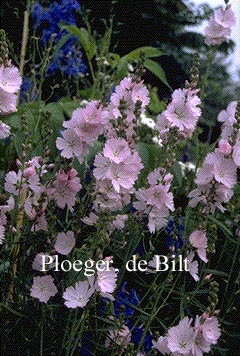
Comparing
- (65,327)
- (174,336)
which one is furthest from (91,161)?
(174,336)

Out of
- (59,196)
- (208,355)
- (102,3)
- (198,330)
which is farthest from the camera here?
(102,3)

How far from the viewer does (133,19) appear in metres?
12.3

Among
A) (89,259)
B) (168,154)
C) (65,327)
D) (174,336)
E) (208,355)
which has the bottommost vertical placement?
(208,355)

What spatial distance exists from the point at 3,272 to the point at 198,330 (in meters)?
0.55

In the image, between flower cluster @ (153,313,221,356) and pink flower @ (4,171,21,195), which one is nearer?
flower cluster @ (153,313,221,356)

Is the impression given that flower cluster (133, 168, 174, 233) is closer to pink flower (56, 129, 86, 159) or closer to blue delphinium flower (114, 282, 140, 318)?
pink flower (56, 129, 86, 159)

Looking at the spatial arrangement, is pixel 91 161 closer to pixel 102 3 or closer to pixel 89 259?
pixel 89 259

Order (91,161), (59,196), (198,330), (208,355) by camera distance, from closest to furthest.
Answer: (198,330), (59,196), (208,355), (91,161)

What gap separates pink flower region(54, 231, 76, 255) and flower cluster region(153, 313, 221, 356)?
1.12 ft

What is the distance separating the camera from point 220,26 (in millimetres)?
2420

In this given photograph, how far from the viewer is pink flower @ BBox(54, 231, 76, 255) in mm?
1844

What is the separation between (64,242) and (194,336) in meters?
0.42

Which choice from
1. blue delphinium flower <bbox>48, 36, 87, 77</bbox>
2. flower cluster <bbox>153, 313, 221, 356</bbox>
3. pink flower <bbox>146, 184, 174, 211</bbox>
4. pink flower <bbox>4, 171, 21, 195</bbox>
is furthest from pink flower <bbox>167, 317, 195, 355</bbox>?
blue delphinium flower <bbox>48, 36, 87, 77</bbox>

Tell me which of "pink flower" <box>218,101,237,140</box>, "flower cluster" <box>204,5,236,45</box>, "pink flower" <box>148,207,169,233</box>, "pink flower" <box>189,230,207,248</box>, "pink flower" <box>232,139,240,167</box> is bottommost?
"pink flower" <box>189,230,207,248</box>
